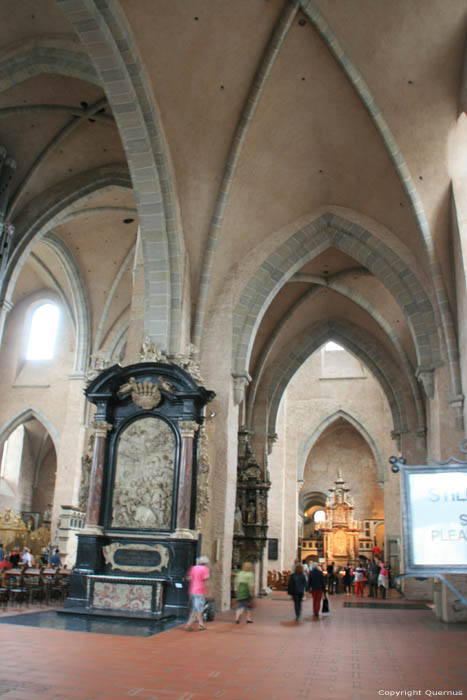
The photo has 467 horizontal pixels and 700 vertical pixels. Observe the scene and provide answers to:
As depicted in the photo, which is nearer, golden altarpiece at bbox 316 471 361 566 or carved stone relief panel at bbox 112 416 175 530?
carved stone relief panel at bbox 112 416 175 530

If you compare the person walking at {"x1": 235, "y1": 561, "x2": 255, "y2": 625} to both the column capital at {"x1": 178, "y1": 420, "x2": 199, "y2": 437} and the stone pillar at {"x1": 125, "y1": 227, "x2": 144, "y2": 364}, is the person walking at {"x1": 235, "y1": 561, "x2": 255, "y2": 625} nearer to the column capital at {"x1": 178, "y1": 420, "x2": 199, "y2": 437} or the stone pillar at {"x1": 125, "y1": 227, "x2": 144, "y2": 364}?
the column capital at {"x1": 178, "y1": 420, "x2": 199, "y2": 437}

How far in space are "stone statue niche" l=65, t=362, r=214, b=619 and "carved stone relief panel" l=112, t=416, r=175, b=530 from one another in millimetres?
19

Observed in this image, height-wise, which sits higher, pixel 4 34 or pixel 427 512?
pixel 4 34

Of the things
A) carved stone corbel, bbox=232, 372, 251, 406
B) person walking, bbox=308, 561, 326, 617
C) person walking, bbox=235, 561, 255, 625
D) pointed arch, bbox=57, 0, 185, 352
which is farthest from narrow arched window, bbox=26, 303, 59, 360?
person walking, bbox=235, 561, 255, 625

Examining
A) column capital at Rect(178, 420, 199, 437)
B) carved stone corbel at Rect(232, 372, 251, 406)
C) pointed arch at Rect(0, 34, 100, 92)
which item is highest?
pointed arch at Rect(0, 34, 100, 92)

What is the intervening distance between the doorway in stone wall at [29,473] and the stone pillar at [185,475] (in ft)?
60.5

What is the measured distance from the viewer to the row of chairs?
12180 mm

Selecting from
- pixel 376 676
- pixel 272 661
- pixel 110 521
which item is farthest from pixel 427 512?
pixel 110 521

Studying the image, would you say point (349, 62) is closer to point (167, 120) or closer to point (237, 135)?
point (237, 135)

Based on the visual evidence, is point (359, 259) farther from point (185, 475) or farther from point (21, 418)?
point (21, 418)

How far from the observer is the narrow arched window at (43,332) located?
25.9 metres

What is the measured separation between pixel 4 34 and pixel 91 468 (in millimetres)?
9122

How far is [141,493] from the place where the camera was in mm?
11969

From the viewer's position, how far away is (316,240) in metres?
16.7
